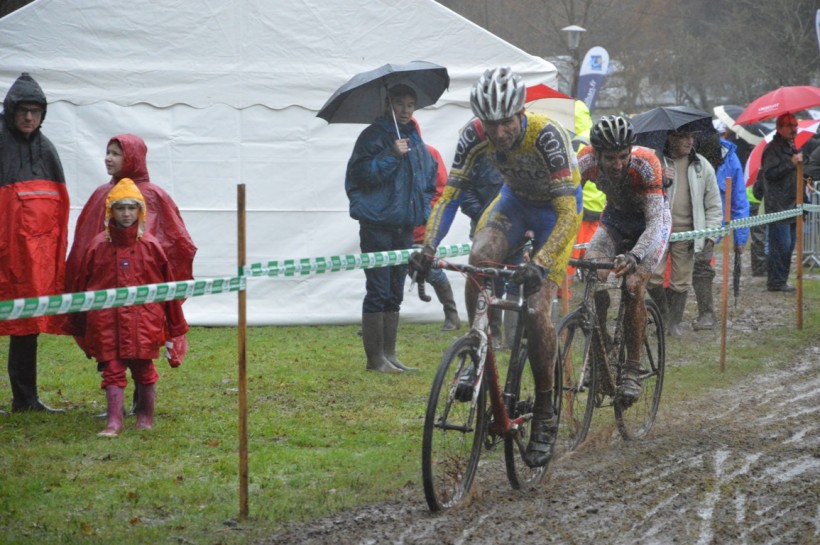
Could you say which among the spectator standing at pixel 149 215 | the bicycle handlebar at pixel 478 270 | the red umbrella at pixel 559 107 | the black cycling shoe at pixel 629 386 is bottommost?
the black cycling shoe at pixel 629 386

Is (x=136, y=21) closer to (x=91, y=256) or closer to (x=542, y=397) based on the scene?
(x=91, y=256)

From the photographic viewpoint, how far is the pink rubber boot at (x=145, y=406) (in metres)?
7.41

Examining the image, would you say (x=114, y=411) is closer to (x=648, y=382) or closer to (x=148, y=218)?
(x=148, y=218)

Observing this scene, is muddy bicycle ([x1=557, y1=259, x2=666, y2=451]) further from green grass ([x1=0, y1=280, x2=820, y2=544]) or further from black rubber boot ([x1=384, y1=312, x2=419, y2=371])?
black rubber boot ([x1=384, y1=312, x2=419, y2=371])

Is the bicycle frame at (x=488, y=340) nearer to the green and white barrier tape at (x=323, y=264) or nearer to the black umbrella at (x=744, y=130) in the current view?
the green and white barrier tape at (x=323, y=264)

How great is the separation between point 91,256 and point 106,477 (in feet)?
5.44

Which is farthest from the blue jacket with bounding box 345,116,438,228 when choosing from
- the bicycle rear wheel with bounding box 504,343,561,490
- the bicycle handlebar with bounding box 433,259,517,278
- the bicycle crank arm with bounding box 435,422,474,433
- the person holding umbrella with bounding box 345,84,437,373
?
the bicycle crank arm with bounding box 435,422,474,433

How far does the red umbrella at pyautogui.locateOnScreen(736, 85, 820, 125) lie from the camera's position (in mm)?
14766

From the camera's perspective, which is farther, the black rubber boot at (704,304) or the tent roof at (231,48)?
the black rubber boot at (704,304)

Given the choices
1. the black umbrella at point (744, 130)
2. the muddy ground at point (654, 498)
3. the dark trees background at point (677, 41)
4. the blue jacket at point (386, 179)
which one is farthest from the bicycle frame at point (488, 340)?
the dark trees background at point (677, 41)

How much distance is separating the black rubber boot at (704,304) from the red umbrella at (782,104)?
134 inches

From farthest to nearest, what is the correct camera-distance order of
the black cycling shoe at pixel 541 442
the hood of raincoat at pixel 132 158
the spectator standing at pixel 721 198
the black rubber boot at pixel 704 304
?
the black rubber boot at pixel 704 304, the spectator standing at pixel 721 198, the hood of raincoat at pixel 132 158, the black cycling shoe at pixel 541 442

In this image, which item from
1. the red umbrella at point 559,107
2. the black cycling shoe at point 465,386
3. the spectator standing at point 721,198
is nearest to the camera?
the black cycling shoe at point 465,386

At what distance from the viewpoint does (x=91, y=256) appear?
7.23 m
